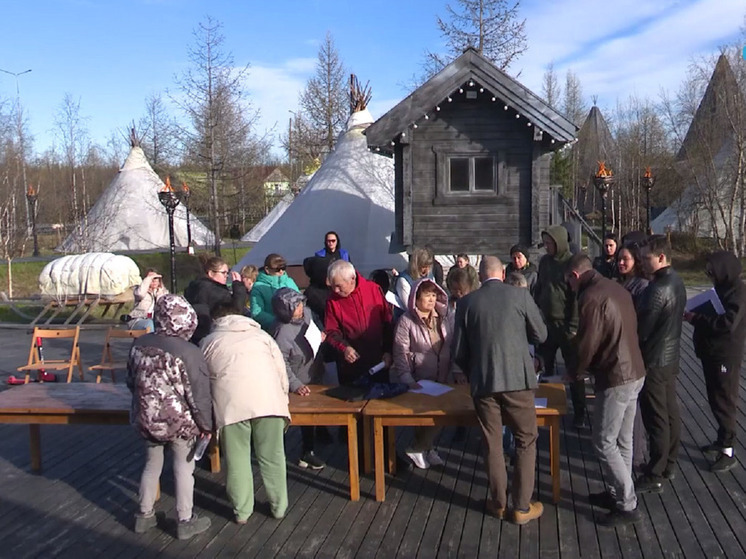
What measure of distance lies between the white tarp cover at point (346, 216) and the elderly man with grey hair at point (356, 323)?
958cm

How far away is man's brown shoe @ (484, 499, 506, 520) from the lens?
4.48m

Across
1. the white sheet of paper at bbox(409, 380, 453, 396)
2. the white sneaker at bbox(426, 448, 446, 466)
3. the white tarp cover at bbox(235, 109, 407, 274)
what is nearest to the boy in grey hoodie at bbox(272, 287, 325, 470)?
the white sheet of paper at bbox(409, 380, 453, 396)

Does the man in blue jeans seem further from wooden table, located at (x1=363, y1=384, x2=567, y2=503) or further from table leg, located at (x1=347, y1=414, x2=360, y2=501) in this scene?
table leg, located at (x1=347, y1=414, x2=360, y2=501)

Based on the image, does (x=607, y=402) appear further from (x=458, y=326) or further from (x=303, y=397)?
(x=303, y=397)

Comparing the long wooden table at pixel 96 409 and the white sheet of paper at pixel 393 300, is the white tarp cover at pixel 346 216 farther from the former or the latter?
the long wooden table at pixel 96 409

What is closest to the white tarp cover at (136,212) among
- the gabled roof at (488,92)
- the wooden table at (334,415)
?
the gabled roof at (488,92)

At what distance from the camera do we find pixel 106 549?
14.1 ft

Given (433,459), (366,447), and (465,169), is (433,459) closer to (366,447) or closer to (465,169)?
(366,447)

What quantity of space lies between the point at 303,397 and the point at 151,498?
3.86ft

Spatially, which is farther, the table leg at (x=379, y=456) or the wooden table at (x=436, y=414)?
the table leg at (x=379, y=456)

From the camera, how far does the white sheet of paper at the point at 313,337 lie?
500cm

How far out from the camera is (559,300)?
6.22 m

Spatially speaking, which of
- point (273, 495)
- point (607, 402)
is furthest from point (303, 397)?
point (607, 402)

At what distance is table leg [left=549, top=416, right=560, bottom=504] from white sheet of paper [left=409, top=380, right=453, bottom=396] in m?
0.76
